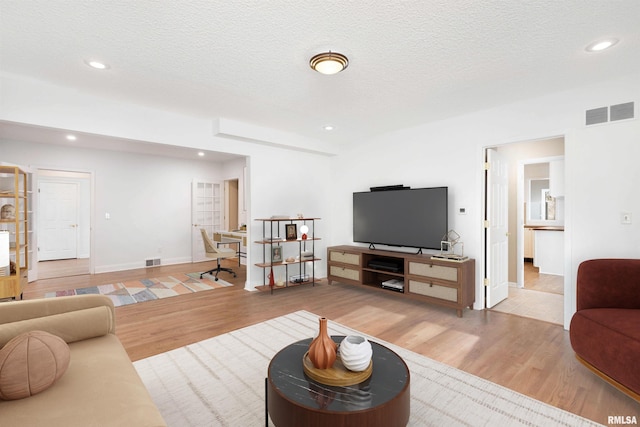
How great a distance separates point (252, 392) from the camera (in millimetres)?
2172

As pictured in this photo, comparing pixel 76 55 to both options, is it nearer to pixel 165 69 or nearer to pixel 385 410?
pixel 165 69

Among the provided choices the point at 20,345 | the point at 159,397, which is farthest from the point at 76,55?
the point at 159,397

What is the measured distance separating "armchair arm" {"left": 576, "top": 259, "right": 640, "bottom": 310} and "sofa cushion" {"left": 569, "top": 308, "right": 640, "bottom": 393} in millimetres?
106

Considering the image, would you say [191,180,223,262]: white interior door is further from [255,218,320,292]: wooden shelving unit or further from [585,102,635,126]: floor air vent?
[585,102,635,126]: floor air vent

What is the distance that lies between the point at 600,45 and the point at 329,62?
213 centimetres

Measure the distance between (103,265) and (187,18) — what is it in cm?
611

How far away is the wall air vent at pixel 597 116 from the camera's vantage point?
3059 mm

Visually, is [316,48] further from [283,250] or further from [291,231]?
[283,250]

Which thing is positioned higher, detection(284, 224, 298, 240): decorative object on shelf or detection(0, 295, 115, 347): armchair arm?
detection(284, 224, 298, 240): decorative object on shelf

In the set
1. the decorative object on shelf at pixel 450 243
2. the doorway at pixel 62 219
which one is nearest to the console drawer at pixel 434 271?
the decorative object on shelf at pixel 450 243

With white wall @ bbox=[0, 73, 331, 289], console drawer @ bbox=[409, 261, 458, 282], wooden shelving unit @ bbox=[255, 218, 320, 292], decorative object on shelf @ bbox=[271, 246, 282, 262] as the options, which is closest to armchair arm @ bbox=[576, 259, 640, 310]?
console drawer @ bbox=[409, 261, 458, 282]

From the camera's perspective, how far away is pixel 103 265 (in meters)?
6.34

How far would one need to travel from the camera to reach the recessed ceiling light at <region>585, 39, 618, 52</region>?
7.64ft

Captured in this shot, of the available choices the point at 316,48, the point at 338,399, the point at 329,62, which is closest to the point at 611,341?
the point at 338,399
